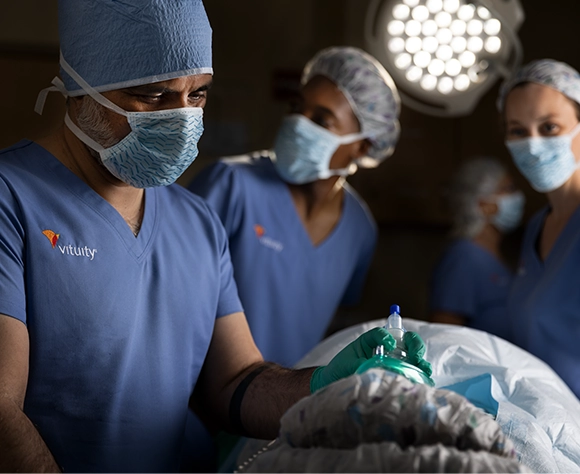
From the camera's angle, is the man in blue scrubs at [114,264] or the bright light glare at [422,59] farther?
the bright light glare at [422,59]

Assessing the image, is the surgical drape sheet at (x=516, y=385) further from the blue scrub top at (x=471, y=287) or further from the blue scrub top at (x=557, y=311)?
the blue scrub top at (x=471, y=287)

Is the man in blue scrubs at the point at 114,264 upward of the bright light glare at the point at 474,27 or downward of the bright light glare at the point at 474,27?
downward

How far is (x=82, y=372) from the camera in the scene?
1.22 m

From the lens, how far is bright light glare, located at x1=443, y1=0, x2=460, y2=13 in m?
1.77

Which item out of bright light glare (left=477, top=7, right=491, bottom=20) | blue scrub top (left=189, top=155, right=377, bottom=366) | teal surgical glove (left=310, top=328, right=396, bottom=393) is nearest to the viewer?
teal surgical glove (left=310, top=328, right=396, bottom=393)

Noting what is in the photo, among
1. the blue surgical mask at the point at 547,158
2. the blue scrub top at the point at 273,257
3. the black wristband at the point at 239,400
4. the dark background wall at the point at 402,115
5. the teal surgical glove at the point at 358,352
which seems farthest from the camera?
the dark background wall at the point at 402,115

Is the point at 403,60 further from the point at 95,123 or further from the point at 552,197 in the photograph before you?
the point at 95,123

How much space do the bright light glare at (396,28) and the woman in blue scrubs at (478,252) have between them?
4.63ft

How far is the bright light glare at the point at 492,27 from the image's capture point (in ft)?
5.84

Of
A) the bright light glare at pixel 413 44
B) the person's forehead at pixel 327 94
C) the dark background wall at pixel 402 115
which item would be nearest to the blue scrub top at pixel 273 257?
the person's forehead at pixel 327 94

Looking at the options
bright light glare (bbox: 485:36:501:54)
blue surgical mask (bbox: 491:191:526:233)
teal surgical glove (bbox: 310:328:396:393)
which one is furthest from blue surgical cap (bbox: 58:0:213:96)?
blue surgical mask (bbox: 491:191:526:233)

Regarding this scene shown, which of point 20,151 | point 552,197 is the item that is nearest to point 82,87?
point 20,151

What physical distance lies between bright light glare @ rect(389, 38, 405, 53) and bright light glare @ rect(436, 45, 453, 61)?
97 millimetres

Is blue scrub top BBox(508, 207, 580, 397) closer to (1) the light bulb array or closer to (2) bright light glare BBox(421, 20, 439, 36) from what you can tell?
(1) the light bulb array
